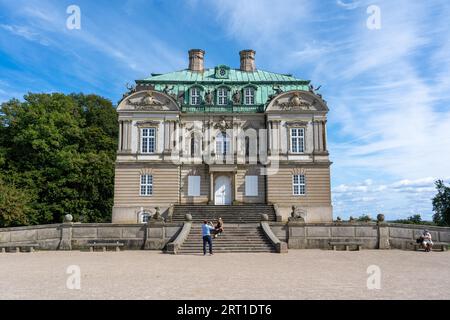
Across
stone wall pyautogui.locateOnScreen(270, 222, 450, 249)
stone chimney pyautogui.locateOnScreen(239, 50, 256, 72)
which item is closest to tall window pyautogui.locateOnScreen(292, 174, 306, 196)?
stone wall pyautogui.locateOnScreen(270, 222, 450, 249)

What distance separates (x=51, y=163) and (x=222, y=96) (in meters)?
17.5

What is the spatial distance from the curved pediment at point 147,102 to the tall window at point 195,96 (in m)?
2.51

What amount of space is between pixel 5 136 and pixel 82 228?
18.5 metres

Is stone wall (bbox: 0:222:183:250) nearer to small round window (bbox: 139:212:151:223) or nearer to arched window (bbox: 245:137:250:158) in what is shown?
small round window (bbox: 139:212:151:223)

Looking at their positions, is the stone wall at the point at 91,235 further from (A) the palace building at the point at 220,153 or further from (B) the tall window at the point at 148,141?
(B) the tall window at the point at 148,141

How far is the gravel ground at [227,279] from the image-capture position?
991 centimetres

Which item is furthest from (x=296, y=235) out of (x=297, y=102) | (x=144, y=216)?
(x=297, y=102)

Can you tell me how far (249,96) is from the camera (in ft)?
125

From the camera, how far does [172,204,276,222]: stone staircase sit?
31297 mm

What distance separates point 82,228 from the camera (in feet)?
82.1

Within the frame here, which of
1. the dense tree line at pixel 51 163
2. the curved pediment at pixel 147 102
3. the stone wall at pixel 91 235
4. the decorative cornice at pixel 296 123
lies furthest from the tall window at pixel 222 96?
the stone wall at pixel 91 235

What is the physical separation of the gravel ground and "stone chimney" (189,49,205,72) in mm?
27324

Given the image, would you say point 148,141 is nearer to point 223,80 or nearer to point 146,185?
point 146,185
